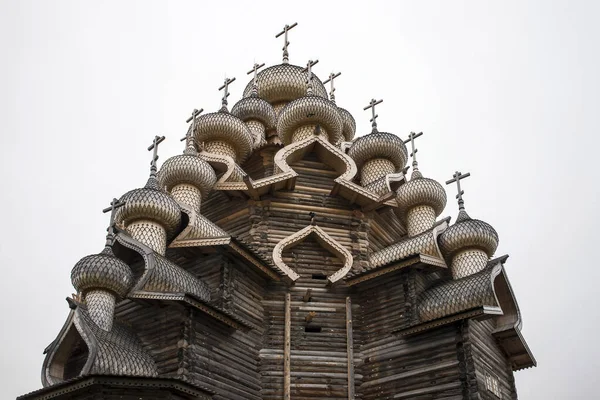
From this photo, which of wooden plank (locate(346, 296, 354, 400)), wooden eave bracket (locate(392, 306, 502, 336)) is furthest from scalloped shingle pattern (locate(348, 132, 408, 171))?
wooden eave bracket (locate(392, 306, 502, 336))

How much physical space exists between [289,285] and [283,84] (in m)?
8.30

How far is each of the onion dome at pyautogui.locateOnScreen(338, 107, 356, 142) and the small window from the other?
10035 millimetres

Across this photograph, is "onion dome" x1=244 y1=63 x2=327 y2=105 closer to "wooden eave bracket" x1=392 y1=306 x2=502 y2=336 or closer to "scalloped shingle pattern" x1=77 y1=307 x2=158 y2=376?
"wooden eave bracket" x1=392 y1=306 x2=502 y2=336

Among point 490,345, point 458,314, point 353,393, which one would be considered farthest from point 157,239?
point 490,345

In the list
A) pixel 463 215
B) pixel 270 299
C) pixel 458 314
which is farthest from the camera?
pixel 463 215

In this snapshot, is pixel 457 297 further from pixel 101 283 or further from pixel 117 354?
pixel 101 283

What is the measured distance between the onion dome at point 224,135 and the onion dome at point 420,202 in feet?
14.2

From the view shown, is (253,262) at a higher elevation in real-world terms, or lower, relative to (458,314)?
higher

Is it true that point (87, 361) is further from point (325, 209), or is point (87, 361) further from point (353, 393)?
point (325, 209)

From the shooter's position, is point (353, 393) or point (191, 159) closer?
point (353, 393)

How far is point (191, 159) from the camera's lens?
14.9 meters

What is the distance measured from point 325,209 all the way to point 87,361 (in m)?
7.02

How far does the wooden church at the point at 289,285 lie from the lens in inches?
430

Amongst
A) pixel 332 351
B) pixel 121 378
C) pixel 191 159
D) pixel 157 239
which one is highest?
pixel 191 159
